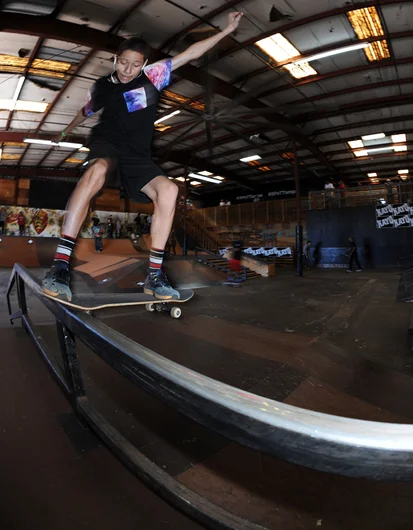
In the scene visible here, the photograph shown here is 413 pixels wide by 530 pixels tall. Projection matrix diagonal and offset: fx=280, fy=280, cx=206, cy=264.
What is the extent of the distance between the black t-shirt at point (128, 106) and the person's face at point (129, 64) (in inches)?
1.2

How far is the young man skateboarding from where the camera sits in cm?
151

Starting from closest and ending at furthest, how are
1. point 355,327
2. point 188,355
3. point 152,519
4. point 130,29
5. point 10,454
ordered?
point 152,519
point 10,454
point 188,355
point 355,327
point 130,29

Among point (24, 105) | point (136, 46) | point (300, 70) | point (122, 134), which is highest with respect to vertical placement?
point (300, 70)

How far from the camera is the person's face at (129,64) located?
1504 millimetres

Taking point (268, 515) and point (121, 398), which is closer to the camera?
point (268, 515)

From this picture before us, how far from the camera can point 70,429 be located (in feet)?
4.85

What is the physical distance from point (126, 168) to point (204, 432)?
156 cm

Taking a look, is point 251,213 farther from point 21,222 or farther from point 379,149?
point 21,222

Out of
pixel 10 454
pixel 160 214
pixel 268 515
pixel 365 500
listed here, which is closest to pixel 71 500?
pixel 10 454

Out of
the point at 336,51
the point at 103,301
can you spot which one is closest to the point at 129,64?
the point at 103,301

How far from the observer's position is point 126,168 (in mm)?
1625

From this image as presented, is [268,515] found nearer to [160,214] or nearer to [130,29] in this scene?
[160,214]

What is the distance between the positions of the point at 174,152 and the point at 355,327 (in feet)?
39.4

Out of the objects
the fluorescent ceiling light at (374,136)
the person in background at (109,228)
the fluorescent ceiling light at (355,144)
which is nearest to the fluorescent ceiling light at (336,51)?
the fluorescent ceiling light at (374,136)
